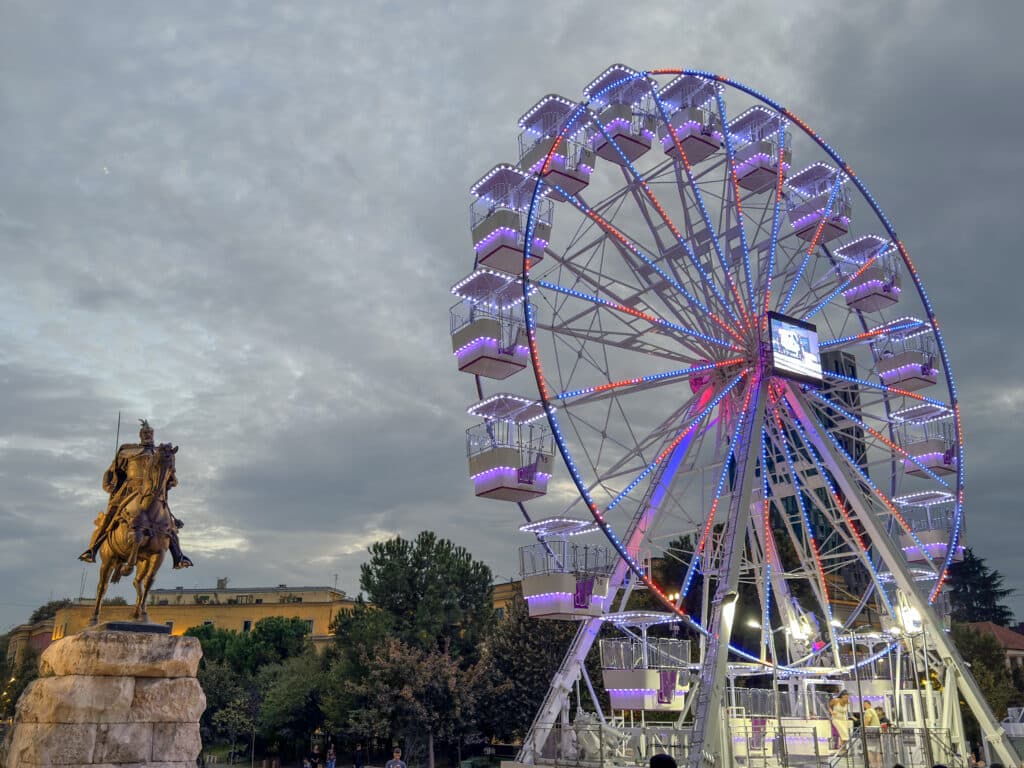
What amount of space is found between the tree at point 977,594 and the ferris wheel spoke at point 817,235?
235 ft

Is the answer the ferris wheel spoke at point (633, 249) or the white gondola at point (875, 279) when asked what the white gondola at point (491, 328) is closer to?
the ferris wheel spoke at point (633, 249)

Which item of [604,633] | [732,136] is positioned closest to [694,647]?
[604,633]

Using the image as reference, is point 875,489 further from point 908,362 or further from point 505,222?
point 505,222

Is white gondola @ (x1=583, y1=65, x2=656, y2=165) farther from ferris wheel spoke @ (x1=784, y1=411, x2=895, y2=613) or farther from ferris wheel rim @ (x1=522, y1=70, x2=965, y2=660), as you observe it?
ferris wheel spoke @ (x1=784, y1=411, x2=895, y2=613)

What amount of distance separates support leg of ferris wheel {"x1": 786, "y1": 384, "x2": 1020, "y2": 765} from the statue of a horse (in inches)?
695

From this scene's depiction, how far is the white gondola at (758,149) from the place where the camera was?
28781 mm

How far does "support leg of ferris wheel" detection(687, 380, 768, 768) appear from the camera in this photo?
1917 cm

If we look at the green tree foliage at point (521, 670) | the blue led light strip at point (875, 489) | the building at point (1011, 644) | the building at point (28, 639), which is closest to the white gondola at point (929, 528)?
the blue led light strip at point (875, 489)

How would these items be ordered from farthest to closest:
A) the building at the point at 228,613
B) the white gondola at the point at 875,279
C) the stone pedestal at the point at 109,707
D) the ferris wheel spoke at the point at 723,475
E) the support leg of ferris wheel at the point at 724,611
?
1. the building at the point at 228,613
2. the white gondola at the point at 875,279
3. the ferris wheel spoke at the point at 723,475
4. the support leg of ferris wheel at the point at 724,611
5. the stone pedestal at the point at 109,707

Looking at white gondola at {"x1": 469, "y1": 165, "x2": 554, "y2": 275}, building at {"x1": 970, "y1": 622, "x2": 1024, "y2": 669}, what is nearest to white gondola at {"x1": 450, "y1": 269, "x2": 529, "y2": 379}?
white gondola at {"x1": 469, "y1": 165, "x2": 554, "y2": 275}

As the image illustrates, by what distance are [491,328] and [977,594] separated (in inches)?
3318

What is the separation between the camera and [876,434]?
27.0 meters

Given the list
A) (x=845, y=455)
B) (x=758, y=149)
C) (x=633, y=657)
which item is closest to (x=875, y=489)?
(x=845, y=455)

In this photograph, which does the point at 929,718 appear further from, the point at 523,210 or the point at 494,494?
the point at 523,210
